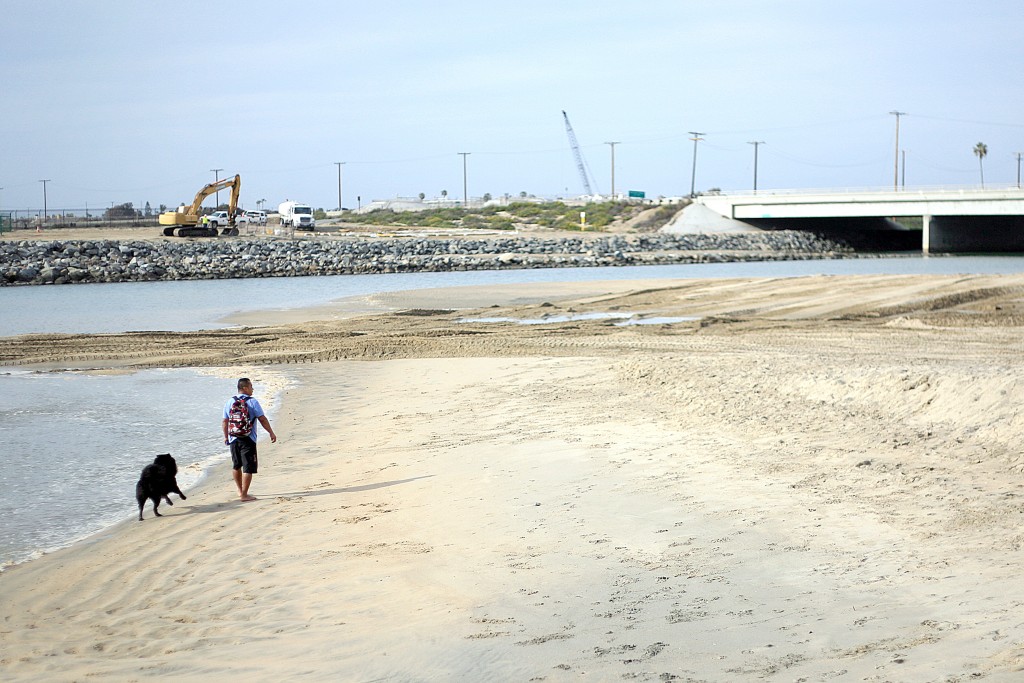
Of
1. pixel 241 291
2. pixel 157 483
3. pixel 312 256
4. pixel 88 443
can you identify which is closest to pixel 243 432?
pixel 157 483

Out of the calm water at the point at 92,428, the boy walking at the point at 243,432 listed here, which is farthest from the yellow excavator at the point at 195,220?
the boy walking at the point at 243,432

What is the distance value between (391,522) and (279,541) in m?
0.92

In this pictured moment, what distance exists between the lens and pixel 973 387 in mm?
10531

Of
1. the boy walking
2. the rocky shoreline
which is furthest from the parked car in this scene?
the boy walking

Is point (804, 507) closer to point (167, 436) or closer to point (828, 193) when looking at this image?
point (167, 436)

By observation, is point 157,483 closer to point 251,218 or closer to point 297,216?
point 297,216

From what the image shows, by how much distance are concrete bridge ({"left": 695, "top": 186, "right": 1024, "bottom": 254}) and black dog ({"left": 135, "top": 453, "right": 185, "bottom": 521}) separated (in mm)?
64488

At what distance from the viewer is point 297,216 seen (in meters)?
76.7

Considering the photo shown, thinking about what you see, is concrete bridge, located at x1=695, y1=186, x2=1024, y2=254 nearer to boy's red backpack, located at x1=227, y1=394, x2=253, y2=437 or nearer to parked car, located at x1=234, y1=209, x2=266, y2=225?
parked car, located at x1=234, y1=209, x2=266, y2=225

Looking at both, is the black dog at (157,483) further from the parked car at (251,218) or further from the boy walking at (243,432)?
the parked car at (251,218)

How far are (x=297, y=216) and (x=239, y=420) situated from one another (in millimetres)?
69267

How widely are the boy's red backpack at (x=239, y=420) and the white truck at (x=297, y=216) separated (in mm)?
68447

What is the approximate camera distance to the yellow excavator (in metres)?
65.3

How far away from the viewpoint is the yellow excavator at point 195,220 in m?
65.3
